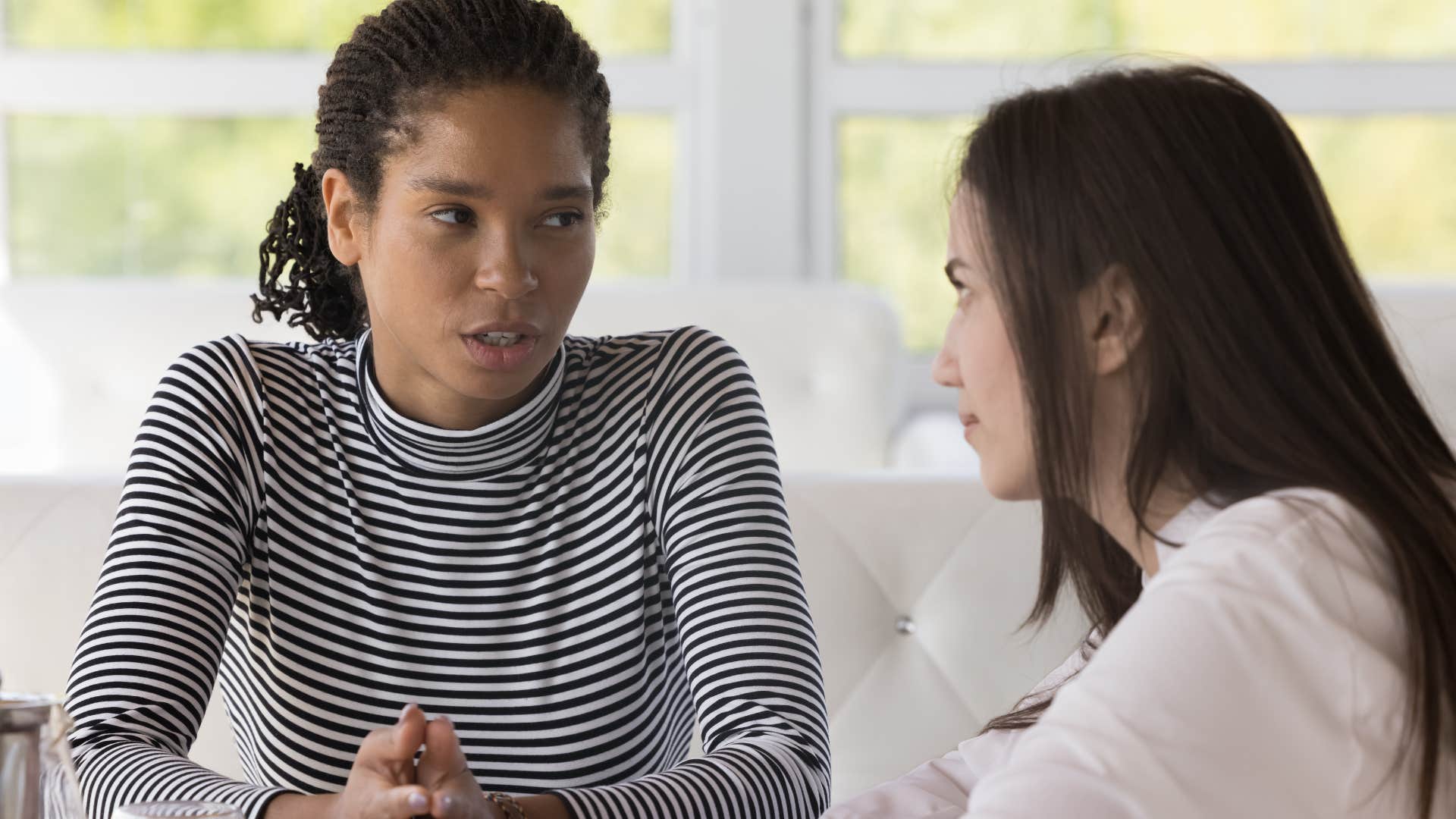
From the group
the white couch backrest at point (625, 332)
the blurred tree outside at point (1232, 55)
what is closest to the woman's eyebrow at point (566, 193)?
the white couch backrest at point (625, 332)

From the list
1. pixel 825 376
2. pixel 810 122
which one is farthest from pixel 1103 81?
pixel 810 122

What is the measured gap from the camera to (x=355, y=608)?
1.18 metres

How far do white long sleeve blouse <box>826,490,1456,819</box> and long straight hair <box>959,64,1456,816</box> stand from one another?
0.03 metres

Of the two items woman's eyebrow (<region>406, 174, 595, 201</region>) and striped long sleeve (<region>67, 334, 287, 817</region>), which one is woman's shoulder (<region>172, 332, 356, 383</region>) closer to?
striped long sleeve (<region>67, 334, 287, 817</region>)

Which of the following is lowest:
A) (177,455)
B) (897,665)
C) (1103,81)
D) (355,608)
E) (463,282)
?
(897,665)

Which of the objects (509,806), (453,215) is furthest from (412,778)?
(453,215)

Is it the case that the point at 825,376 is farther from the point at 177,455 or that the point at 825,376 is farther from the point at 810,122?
the point at 177,455

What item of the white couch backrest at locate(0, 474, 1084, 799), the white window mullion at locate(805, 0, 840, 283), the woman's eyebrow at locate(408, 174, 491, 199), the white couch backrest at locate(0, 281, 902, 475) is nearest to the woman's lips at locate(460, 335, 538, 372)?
the woman's eyebrow at locate(408, 174, 491, 199)

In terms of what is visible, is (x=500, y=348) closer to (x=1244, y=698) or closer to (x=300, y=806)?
(x=300, y=806)

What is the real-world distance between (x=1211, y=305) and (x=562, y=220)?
57 cm

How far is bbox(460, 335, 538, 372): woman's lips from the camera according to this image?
3.63ft

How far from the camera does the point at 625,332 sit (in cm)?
249

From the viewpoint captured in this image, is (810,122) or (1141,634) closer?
(1141,634)

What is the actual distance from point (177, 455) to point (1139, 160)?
79cm
